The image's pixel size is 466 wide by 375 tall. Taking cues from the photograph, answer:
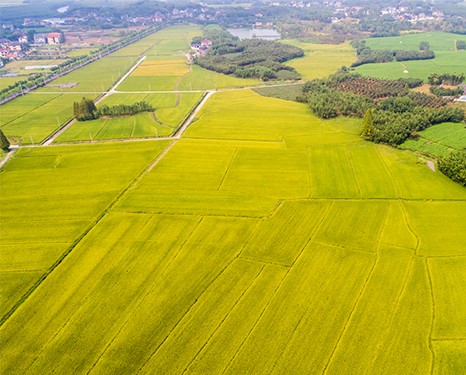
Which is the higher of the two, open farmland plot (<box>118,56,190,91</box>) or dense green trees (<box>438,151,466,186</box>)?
open farmland plot (<box>118,56,190,91</box>)

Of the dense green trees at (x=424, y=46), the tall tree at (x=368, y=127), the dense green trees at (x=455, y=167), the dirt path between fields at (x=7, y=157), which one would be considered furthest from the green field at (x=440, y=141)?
the dense green trees at (x=424, y=46)

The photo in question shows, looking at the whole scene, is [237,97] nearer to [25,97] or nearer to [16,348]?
[25,97]

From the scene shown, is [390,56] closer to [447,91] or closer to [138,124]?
[447,91]

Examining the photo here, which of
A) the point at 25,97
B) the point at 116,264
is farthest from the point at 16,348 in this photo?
the point at 25,97

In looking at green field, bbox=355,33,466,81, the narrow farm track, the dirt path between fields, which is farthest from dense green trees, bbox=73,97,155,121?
green field, bbox=355,33,466,81

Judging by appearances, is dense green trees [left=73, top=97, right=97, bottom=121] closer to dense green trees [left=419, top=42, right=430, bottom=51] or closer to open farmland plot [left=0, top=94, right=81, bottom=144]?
open farmland plot [left=0, top=94, right=81, bottom=144]

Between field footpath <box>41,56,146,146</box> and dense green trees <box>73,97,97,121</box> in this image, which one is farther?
dense green trees <box>73,97,97,121</box>
